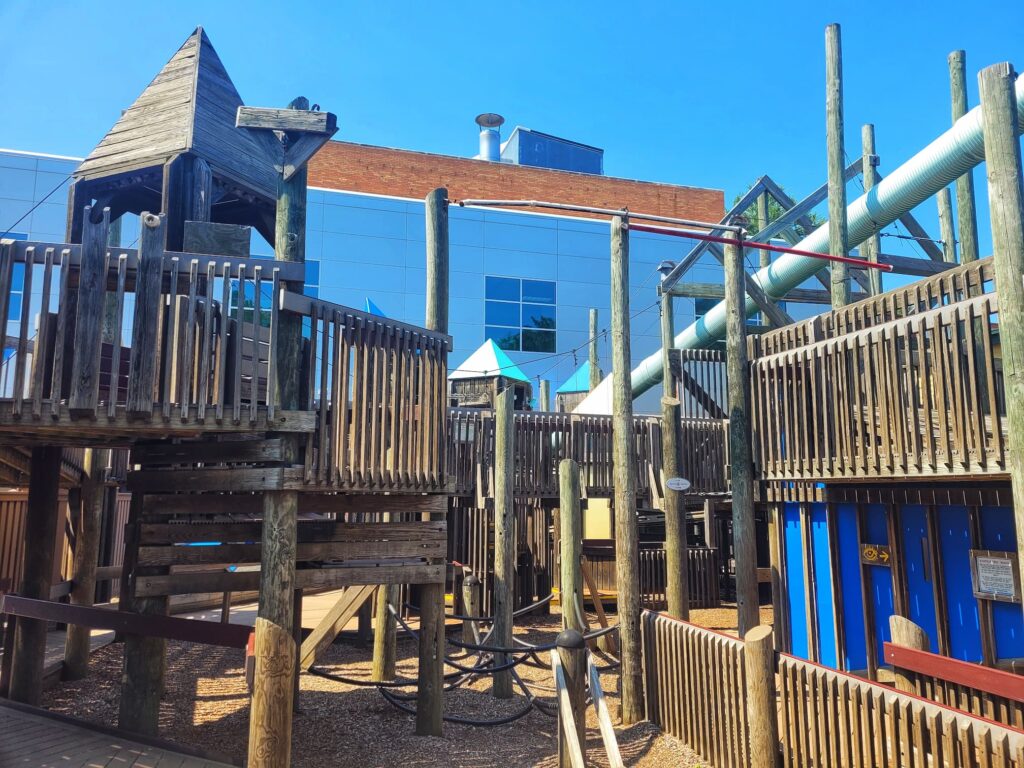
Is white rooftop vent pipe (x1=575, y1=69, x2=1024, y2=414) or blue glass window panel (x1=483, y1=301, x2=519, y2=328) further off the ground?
blue glass window panel (x1=483, y1=301, x2=519, y2=328)

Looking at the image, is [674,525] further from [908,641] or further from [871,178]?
[871,178]

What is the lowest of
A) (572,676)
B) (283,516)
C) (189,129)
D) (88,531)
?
(572,676)

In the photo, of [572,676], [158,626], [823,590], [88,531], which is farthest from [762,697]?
[88,531]

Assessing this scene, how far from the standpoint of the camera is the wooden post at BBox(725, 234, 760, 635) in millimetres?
8680

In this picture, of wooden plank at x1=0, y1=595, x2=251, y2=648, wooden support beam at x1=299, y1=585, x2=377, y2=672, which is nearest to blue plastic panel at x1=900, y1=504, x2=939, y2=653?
wooden support beam at x1=299, y1=585, x2=377, y2=672

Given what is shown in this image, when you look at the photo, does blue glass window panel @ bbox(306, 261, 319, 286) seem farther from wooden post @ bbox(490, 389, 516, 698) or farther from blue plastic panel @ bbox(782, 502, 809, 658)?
blue plastic panel @ bbox(782, 502, 809, 658)

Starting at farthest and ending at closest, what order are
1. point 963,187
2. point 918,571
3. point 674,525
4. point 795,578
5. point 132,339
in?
point 963,187 → point 795,578 → point 674,525 → point 918,571 → point 132,339

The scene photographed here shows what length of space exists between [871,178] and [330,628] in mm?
12713

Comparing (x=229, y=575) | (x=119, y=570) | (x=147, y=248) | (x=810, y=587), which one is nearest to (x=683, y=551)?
(x=810, y=587)

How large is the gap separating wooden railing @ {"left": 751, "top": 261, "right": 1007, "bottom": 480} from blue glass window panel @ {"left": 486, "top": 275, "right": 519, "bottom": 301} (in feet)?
70.6

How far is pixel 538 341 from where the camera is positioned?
31359 mm

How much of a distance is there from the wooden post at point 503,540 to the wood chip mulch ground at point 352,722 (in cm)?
45

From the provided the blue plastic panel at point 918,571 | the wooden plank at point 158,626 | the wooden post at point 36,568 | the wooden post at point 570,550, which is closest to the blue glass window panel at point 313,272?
the wooden post at point 36,568

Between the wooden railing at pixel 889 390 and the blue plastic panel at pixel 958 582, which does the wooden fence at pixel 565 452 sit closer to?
the wooden railing at pixel 889 390
